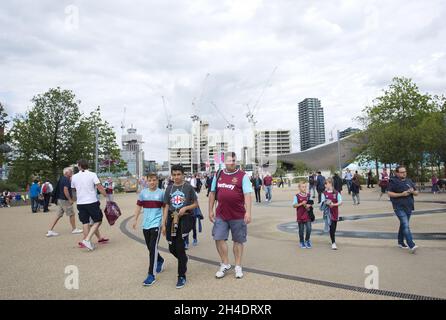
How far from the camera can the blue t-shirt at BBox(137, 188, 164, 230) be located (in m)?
5.23

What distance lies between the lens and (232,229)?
5246 millimetres

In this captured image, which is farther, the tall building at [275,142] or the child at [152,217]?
the tall building at [275,142]

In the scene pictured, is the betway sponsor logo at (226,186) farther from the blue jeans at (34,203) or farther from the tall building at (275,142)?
the tall building at (275,142)

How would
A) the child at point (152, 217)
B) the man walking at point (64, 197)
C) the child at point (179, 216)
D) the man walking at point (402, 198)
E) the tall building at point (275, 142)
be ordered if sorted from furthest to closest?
the tall building at point (275, 142), the man walking at point (64, 197), the man walking at point (402, 198), the child at point (152, 217), the child at point (179, 216)

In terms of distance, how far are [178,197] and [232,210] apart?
32.3 inches

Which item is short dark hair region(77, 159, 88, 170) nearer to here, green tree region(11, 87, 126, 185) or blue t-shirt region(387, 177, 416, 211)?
blue t-shirt region(387, 177, 416, 211)

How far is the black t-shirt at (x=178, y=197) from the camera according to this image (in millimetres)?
5094

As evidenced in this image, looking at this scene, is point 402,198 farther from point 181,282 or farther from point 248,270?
point 181,282

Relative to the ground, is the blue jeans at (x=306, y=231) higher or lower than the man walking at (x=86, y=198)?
lower

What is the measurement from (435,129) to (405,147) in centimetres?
240

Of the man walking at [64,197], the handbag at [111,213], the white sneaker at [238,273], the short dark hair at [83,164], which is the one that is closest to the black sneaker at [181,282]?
the white sneaker at [238,273]

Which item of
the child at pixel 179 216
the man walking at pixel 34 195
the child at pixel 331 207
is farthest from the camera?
the man walking at pixel 34 195

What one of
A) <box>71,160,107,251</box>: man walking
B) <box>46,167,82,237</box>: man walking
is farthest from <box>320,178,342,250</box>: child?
<box>46,167,82,237</box>: man walking
